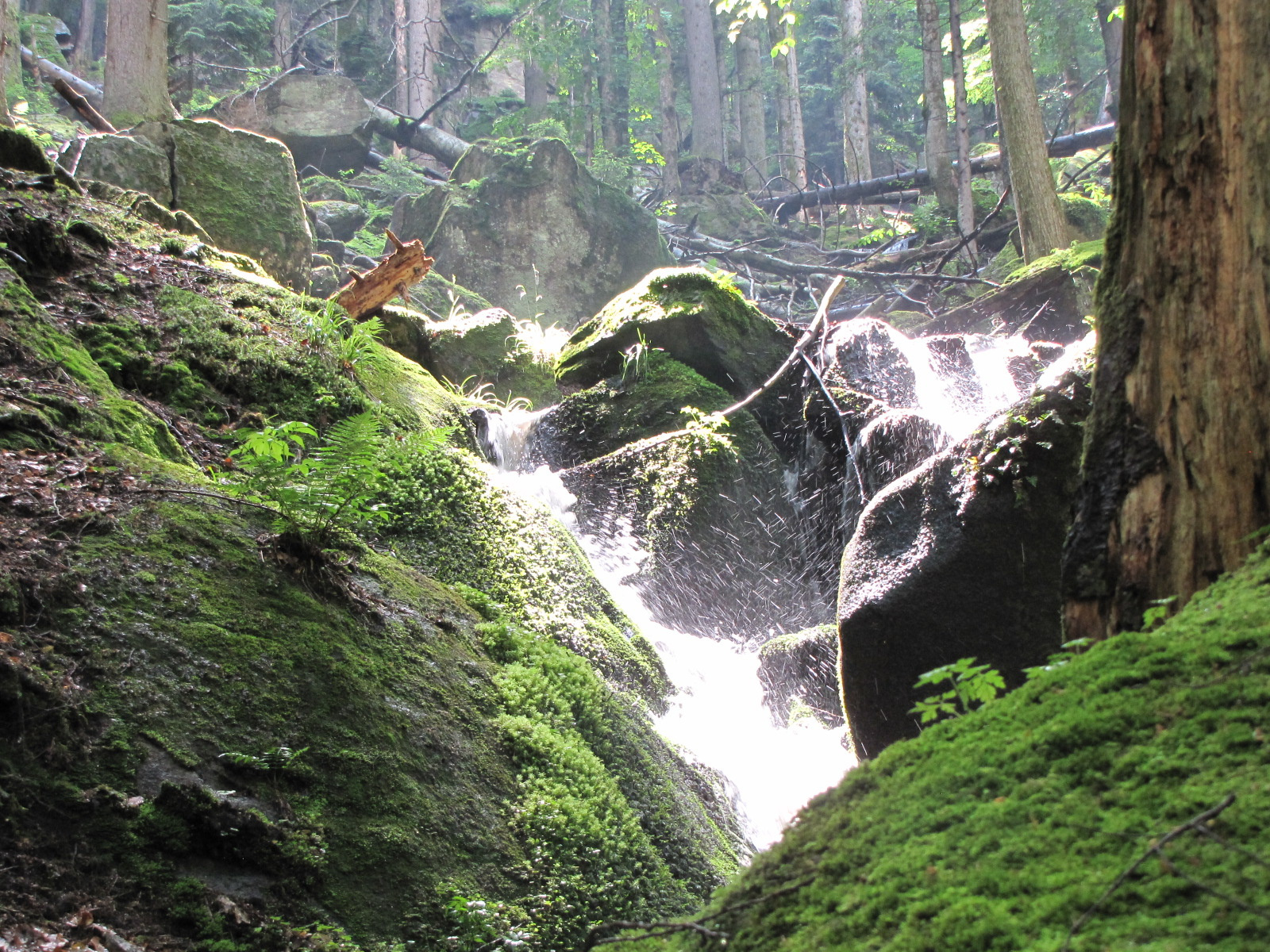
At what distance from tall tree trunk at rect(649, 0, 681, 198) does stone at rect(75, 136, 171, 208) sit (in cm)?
1976

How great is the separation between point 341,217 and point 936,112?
563 inches

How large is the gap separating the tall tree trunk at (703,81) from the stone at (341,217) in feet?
43.2

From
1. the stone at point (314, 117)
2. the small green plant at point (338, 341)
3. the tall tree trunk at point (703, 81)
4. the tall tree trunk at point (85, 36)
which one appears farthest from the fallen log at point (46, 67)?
the small green plant at point (338, 341)

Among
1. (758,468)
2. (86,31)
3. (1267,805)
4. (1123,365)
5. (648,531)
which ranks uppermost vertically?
(86,31)

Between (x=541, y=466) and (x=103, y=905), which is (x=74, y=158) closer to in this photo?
(x=541, y=466)

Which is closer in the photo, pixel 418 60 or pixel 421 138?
pixel 421 138

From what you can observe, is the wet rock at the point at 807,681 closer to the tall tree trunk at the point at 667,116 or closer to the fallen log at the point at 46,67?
the fallen log at the point at 46,67

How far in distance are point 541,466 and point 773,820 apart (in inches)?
193

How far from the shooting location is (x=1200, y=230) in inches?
110

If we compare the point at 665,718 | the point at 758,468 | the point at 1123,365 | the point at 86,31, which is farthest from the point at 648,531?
the point at 86,31

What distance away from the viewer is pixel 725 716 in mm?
7293

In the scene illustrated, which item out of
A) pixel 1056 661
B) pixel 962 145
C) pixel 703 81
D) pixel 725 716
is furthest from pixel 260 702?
pixel 703 81

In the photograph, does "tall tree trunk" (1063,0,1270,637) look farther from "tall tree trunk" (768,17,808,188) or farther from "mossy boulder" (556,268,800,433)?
"tall tree trunk" (768,17,808,188)

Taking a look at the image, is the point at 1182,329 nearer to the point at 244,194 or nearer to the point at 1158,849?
the point at 1158,849
